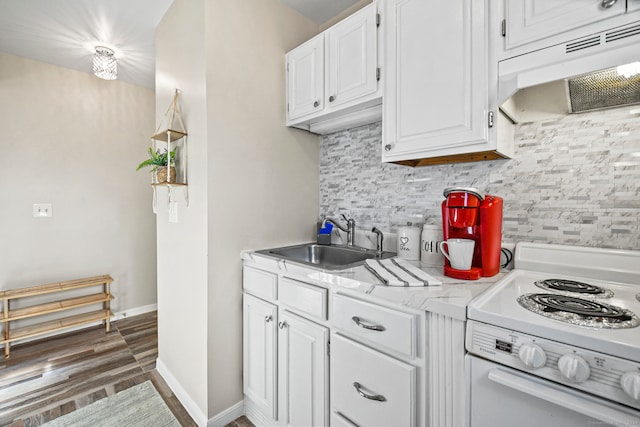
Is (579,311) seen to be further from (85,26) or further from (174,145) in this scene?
(85,26)

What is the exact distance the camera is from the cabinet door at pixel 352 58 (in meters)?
1.46

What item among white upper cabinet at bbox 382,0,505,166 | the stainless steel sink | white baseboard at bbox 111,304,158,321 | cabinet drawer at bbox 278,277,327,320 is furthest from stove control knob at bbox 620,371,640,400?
white baseboard at bbox 111,304,158,321

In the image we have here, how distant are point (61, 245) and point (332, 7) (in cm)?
321

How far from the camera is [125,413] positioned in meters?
1.75

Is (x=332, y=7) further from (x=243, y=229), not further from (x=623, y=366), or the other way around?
(x=623, y=366)

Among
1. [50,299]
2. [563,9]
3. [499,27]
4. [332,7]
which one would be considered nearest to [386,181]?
[499,27]

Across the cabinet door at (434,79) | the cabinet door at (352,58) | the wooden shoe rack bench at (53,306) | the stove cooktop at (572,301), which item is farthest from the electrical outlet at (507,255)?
the wooden shoe rack bench at (53,306)

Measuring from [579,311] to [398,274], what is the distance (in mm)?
538

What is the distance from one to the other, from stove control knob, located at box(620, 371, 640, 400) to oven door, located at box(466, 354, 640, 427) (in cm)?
7

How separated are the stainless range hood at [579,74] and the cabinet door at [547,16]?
0.16 feet

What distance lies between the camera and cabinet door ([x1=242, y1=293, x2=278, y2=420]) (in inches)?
60.3

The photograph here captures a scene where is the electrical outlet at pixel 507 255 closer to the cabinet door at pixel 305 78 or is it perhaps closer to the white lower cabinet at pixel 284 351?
the white lower cabinet at pixel 284 351

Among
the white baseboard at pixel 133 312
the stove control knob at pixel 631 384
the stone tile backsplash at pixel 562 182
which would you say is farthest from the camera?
the white baseboard at pixel 133 312

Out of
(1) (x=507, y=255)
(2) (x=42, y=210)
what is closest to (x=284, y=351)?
(1) (x=507, y=255)
